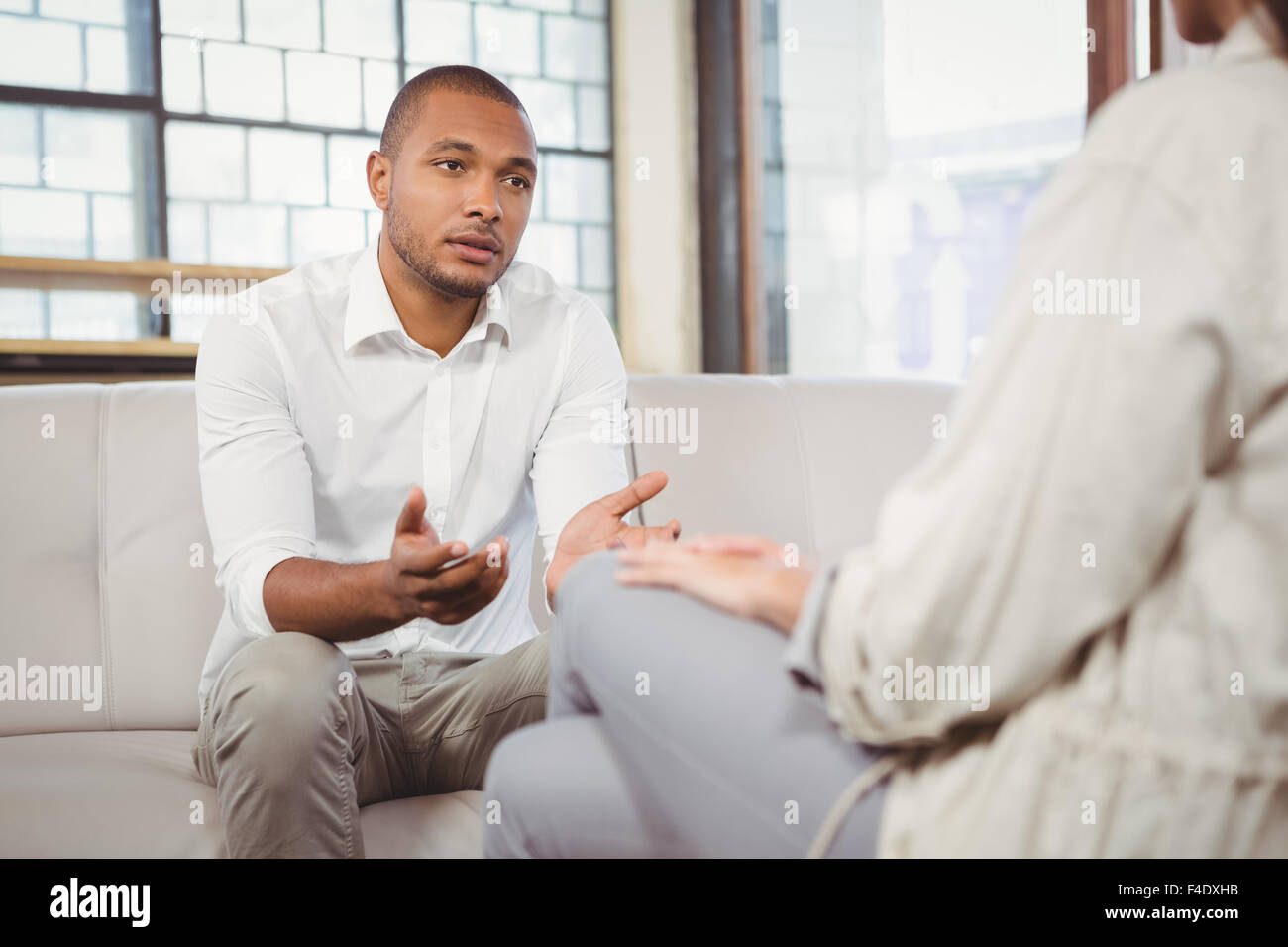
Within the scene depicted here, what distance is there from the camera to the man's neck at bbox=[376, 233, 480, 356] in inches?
57.1

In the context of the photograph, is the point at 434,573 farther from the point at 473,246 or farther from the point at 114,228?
the point at 114,228

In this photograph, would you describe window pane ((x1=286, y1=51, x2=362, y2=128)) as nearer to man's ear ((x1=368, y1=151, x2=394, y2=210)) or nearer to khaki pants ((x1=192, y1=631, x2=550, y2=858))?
man's ear ((x1=368, y1=151, x2=394, y2=210))

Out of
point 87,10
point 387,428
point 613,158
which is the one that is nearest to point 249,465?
point 387,428

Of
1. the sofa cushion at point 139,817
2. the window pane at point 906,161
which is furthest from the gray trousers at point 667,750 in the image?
→ the window pane at point 906,161

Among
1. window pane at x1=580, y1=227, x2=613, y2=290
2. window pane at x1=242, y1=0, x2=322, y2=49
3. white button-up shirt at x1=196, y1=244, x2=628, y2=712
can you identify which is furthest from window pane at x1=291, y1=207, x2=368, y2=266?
white button-up shirt at x1=196, y1=244, x2=628, y2=712

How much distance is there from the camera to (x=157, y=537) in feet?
4.82

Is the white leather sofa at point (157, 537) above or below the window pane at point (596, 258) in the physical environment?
below

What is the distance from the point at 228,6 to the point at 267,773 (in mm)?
3276

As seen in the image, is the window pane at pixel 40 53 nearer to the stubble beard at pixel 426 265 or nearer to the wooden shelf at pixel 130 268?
the wooden shelf at pixel 130 268

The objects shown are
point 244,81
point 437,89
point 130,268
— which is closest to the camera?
point 437,89

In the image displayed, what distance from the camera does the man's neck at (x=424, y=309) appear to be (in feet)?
4.76

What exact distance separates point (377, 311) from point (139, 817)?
0.66 meters

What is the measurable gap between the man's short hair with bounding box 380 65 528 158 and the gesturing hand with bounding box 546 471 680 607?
0.63 metres

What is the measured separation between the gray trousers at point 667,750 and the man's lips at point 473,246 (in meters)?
0.72
